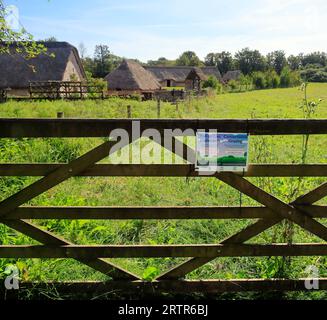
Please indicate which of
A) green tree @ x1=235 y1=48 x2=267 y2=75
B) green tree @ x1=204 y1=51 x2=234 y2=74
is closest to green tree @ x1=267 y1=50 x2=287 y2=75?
green tree @ x1=235 y1=48 x2=267 y2=75

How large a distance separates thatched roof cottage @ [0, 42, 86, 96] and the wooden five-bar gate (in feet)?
127

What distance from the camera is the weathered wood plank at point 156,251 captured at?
127 inches

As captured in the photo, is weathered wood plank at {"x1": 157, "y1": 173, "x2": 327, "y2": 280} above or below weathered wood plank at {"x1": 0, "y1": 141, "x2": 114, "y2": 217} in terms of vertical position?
below

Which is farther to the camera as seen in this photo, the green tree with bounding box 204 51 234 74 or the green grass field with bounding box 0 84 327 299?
the green tree with bounding box 204 51 234 74

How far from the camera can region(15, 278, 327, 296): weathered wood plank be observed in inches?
131

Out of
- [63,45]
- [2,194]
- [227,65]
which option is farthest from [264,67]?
[2,194]

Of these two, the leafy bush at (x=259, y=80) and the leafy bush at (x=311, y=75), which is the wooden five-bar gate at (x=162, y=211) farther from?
the leafy bush at (x=259, y=80)

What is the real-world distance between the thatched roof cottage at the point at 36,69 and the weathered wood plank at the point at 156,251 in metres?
38.6

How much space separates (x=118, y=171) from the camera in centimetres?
308

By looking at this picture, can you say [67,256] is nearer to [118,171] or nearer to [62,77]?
[118,171]
